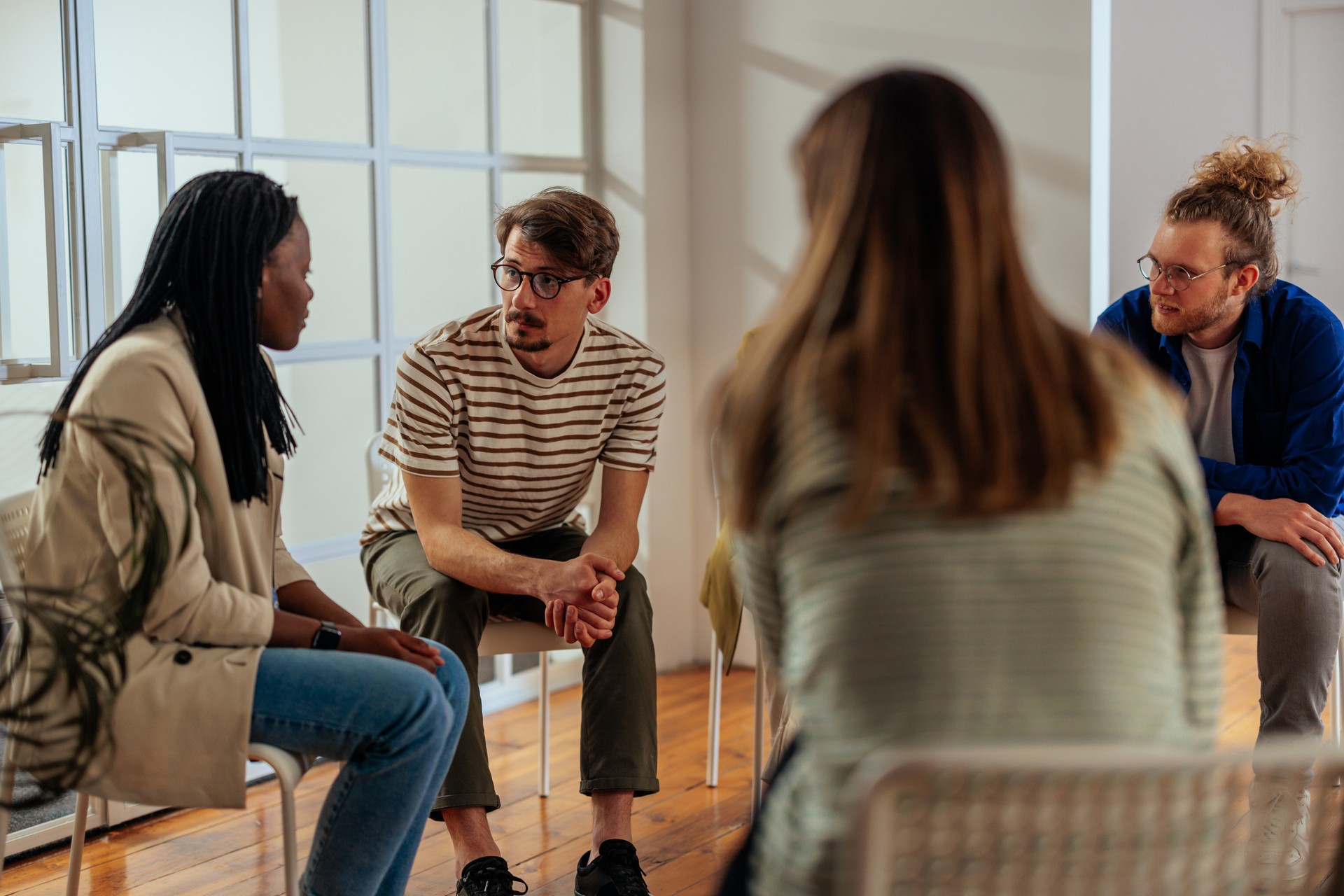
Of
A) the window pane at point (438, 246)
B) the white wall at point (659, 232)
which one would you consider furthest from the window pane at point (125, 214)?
the white wall at point (659, 232)

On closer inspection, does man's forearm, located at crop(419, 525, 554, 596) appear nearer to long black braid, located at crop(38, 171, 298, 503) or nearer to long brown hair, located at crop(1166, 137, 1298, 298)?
long black braid, located at crop(38, 171, 298, 503)

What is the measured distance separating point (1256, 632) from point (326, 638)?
152 centimetres

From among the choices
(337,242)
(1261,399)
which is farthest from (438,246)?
(1261,399)

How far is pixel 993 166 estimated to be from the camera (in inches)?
36.9

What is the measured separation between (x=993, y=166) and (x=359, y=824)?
1123 mm

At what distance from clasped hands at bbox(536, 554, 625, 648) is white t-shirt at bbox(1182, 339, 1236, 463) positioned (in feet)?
3.67

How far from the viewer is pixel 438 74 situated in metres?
3.00

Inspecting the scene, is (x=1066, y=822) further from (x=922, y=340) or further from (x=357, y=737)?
(x=357, y=737)

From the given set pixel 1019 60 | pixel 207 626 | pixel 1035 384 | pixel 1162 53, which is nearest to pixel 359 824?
pixel 207 626

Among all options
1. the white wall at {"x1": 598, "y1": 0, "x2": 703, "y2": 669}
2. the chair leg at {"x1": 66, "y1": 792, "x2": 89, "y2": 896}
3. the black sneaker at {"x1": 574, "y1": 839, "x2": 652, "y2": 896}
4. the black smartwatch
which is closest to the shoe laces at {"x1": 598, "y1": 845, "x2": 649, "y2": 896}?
the black sneaker at {"x1": 574, "y1": 839, "x2": 652, "y2": 896}

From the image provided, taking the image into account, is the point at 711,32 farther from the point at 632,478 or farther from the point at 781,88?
the point at 632,478

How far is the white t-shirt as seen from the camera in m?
2.33

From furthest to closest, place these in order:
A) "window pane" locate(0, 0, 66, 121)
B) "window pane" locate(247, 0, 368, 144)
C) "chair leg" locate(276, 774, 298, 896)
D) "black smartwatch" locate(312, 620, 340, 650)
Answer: "window pane" locate(247, 0, 368, 144) < "window pane" locate(0, 0, 66, 121) < "black smartwatch" locate(312, 620, 340, 650) < "chair leg" locate(276, 774, 298, 896)

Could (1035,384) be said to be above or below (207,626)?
above
